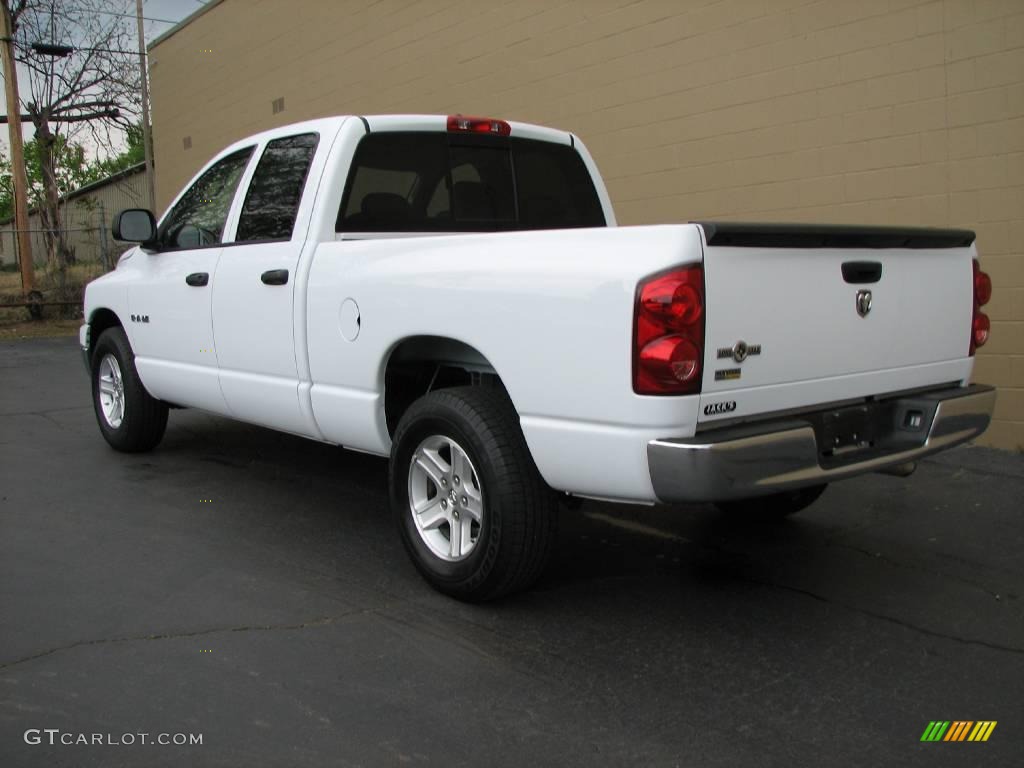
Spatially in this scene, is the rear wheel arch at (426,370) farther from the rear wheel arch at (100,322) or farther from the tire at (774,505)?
the rear wheel arch at (100,322)

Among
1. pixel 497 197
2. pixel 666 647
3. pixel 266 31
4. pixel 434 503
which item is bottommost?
pixel 666 647

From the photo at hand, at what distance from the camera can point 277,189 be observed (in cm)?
529

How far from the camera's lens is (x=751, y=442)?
3.34m

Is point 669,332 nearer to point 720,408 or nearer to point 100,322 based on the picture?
point 720,408

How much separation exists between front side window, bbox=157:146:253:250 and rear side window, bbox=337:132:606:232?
96cm

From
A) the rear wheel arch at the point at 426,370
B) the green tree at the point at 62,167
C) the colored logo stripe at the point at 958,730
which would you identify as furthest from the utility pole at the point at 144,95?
the colored logo stripe at the point at 958,730

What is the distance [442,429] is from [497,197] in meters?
1.89

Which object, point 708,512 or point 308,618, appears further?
point 708,512

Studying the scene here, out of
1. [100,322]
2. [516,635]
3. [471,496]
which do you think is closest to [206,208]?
[100,322]

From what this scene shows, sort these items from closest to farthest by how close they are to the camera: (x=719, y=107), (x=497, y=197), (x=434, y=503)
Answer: (x=434, y=503), (x=497, y=197), (x=719, y=107)

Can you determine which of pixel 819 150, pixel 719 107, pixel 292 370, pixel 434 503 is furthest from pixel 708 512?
pixel 719 107

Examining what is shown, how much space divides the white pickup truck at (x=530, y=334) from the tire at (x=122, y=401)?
0.78 meters

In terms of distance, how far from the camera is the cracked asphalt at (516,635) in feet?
9.84

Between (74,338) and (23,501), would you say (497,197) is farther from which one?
(74,338)
